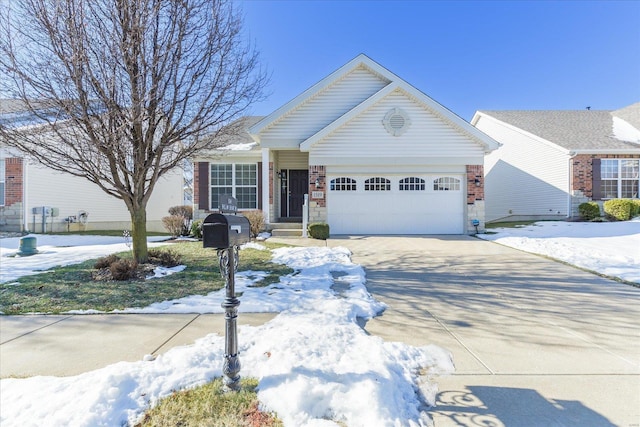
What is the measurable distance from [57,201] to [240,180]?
955cm

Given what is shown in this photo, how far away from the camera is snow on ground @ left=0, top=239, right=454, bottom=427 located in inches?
89.8

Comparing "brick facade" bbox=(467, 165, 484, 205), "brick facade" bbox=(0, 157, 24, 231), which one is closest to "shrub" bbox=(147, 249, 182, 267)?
"brick facade" bbox=(467, 165, 484, 205)

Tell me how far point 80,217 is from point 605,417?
2080cm

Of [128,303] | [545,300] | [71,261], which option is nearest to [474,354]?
[545,300]

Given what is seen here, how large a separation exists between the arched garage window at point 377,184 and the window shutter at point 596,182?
1093 cm

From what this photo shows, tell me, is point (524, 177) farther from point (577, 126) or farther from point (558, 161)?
point (577, 126)

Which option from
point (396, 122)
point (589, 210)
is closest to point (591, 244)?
point (589, 210)

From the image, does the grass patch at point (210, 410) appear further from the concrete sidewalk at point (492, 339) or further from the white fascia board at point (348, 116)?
the white fascia board at point (348, 116)

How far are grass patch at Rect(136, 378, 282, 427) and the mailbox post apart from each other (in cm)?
11

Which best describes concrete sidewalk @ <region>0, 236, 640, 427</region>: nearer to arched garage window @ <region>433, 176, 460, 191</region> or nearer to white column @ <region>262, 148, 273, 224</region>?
arched garage window @ <region>433, 176, 460, 191</region>

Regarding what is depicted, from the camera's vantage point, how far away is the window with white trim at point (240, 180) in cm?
1468

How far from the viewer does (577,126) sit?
1842 cm

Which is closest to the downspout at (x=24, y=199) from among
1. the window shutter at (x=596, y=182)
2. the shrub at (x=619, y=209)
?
the window shutter at (x=596, y=182)

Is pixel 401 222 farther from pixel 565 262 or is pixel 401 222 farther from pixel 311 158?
pixel 565 262
